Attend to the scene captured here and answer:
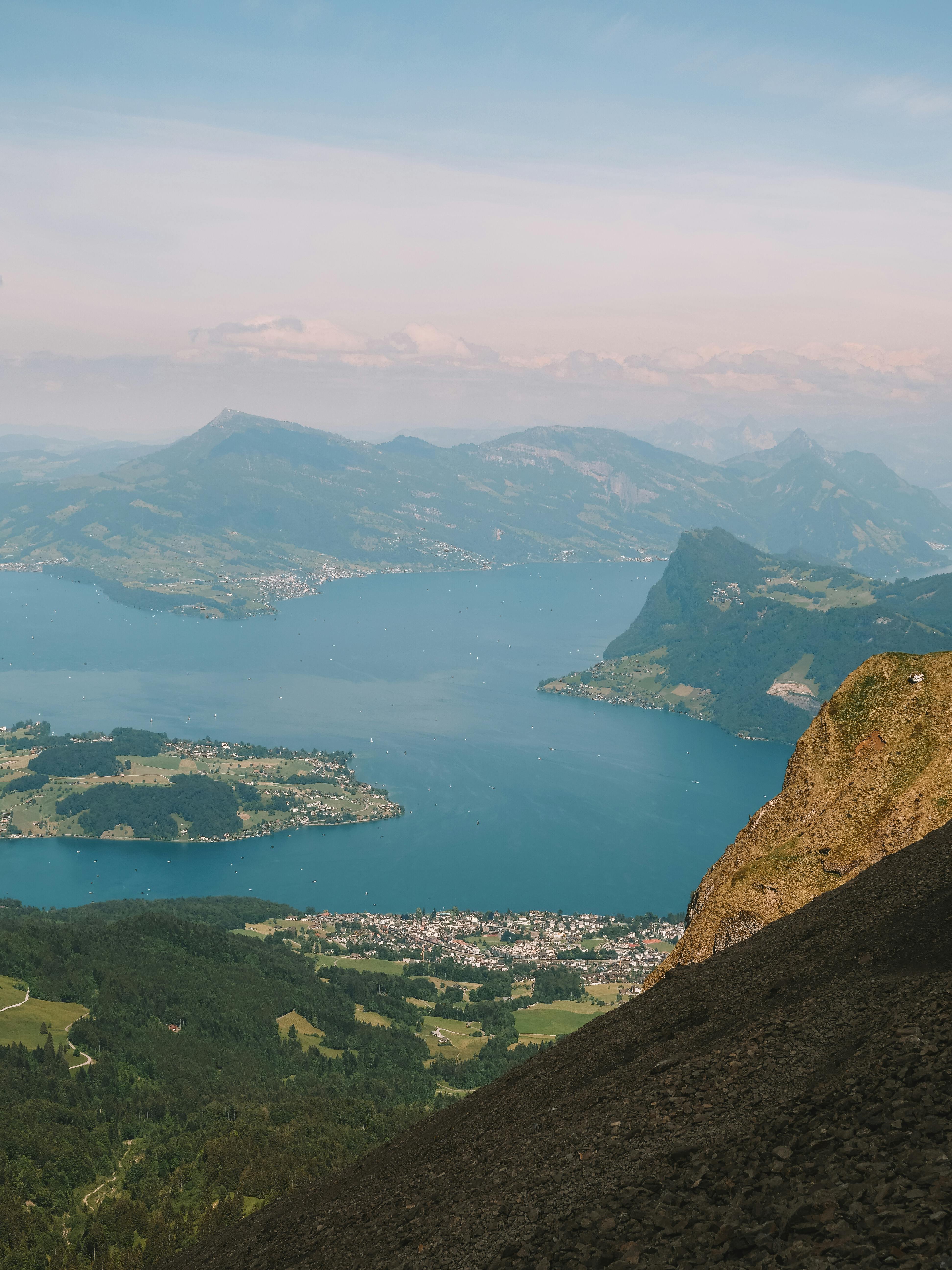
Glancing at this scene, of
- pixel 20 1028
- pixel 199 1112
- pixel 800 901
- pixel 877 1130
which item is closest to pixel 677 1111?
pixel 877 1130

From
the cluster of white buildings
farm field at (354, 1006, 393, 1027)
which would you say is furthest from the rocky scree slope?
the cluster of white buildings

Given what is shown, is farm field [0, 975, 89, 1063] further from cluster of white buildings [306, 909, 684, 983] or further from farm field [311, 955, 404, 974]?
cluster of white buildings [306, 909, 684, 983]

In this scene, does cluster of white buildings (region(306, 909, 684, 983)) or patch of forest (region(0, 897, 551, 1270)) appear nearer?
patch of forest (region(0, 897, 551, 1270))

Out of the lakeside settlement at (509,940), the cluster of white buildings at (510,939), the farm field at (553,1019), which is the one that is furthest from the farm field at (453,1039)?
the cluster of white buildings at (510,939)

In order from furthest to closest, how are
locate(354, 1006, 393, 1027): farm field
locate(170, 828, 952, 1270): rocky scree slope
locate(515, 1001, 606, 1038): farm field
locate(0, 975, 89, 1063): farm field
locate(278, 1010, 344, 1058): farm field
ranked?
locate(354, 1006, 393, 1027): farm field < locate(515, 1001, 606, 1038): farm field < locate(278, 1010, 344, 1058): farm field < locate(0, 975, 89, 1063): farm field < locate(170, 828, 952, 1270): rocky scree slope

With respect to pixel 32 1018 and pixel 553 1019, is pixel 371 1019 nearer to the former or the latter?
pixel 553 1019

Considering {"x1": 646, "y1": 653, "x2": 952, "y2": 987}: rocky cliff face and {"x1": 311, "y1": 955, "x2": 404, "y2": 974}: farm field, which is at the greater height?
{"x1": 646, "y1": 653, "x2": 952, "y2": 987}: rocky cliff face

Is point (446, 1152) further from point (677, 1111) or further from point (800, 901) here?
point (800, 901)

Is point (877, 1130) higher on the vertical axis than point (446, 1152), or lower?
higher
